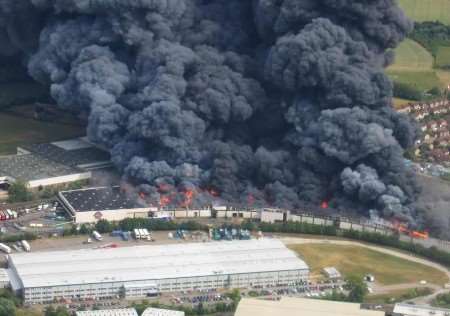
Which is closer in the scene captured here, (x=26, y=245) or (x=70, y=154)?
(x=26, y=245)

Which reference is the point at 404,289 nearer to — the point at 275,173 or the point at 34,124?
the point at 275,173

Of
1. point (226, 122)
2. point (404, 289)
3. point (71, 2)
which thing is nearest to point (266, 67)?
point (226, 122)

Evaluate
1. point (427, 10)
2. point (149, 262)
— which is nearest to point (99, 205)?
point (149, 262)

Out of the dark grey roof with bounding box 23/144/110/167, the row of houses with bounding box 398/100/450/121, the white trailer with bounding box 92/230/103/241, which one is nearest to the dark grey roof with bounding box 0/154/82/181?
the dark grey roof with bounding box 23/144/110/167

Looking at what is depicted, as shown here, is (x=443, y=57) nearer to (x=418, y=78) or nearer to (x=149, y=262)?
(x=418, y=78)

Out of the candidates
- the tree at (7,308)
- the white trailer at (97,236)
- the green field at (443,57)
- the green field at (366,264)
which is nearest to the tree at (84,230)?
the white trailer at (97,236)

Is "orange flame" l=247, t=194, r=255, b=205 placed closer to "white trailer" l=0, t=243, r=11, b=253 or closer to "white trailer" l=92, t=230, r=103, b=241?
"white trailer" l=92, t=230, r=103, b=241
